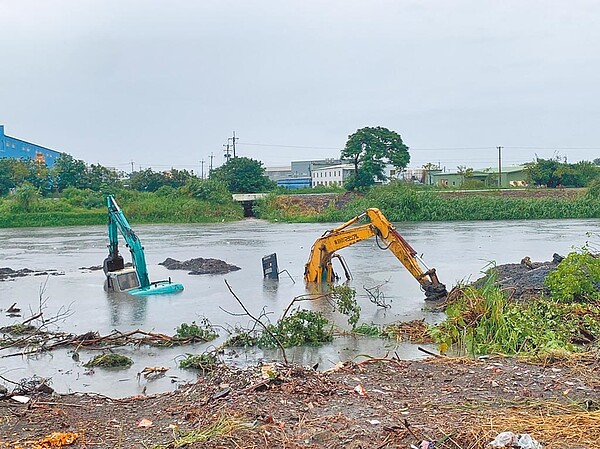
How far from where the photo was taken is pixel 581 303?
11766 mm

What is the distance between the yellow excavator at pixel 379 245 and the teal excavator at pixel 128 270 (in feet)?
11.8

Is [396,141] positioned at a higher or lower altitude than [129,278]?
higher

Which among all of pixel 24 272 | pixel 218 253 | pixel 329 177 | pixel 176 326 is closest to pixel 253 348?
pixel 176 326

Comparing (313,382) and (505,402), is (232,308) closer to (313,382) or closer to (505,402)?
(313,382)

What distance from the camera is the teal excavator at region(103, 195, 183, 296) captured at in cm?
1678

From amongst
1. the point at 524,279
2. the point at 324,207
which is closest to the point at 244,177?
the point at 324,207

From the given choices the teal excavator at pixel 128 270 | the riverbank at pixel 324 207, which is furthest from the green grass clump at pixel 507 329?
the riverbank at pixel 324 207

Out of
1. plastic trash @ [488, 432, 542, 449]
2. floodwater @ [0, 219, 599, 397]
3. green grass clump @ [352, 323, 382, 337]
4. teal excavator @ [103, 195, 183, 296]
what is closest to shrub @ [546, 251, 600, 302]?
floodwater @ [0, 219, 599, 397]

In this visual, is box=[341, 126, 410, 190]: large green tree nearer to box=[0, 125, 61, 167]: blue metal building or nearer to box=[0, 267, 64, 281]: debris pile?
box=[0, 125, 61, 167]: blue metal building

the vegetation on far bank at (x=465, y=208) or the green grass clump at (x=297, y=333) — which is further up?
the vegetation on far bank at (x=465, y=208)

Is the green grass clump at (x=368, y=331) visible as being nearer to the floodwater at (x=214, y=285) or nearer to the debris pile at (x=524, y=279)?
the floodwater at (x=214, y=285)

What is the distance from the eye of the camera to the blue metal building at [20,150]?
246 feet

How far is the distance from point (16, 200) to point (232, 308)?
4168 cm

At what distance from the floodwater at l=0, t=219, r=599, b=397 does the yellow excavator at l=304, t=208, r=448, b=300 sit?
0.48 m
